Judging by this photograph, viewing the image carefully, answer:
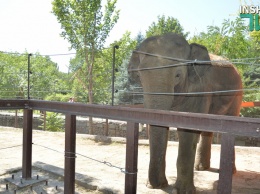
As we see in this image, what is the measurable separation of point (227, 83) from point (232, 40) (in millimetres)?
7083

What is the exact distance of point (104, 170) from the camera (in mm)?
6055

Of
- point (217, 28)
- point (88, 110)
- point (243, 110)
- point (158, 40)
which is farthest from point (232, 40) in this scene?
point (88, 110)

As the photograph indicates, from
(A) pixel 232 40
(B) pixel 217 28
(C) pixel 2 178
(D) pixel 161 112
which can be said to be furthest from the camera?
(B) pixel 217 28

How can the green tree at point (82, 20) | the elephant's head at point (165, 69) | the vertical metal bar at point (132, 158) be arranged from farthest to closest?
the green tree at point (82, 20) → the elephant's head at point (165, 69) → the vertical metal bar at point (132, 158)

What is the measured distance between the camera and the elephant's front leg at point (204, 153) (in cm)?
622

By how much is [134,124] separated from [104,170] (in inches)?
134

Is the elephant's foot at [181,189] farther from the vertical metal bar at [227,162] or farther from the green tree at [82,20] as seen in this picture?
the green tree at [82,20]

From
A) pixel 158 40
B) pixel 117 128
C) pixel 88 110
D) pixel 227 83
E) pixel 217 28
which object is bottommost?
pixel 117 128

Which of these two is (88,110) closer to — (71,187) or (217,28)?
(71,187)

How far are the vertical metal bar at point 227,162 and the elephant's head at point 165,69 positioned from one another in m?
1.85

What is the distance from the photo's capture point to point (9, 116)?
1844cm

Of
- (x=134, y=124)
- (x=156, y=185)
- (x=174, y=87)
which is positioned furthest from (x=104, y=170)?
(x=134, y=124)

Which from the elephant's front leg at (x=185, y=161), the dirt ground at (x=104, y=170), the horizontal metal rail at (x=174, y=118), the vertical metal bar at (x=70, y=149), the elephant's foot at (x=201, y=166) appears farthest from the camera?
the elephant's foot at (x=201, y=166)

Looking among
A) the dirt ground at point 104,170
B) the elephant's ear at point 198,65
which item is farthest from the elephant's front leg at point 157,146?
the elephant's ear at point 198,65
